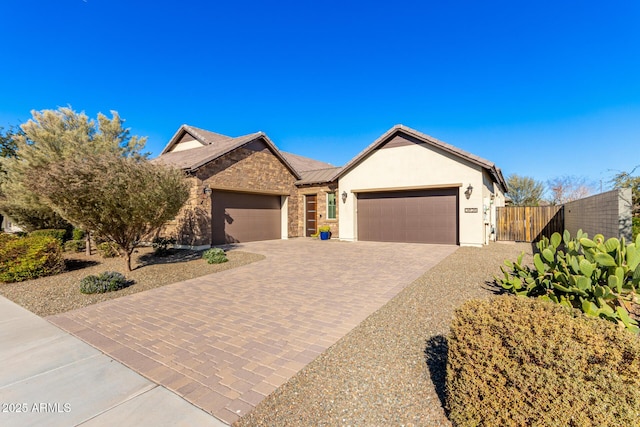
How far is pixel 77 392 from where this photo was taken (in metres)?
2.91

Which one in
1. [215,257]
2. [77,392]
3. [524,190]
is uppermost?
[524,190]

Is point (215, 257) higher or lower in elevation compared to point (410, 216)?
lower

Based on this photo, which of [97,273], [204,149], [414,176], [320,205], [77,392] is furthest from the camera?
[320,205]

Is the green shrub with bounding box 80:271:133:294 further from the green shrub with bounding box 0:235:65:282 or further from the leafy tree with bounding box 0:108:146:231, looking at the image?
the leafy tree with bounding box 0:108:146:231

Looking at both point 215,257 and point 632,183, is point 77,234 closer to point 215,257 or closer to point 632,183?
point 215,257

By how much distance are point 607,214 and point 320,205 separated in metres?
13.1

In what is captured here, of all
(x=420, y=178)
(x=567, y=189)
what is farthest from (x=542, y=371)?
(x=567, y=189)

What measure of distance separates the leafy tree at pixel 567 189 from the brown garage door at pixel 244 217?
100 ft

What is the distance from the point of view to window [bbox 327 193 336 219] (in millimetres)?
17594

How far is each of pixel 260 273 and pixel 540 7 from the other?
12.9m

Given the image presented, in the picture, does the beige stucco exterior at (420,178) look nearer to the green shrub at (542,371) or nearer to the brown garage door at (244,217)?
the brown garage door at (244,217)

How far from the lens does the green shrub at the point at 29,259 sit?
298 inches

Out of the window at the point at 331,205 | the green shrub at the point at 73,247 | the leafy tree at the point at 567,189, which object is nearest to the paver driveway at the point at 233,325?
the window at the point at 331,205

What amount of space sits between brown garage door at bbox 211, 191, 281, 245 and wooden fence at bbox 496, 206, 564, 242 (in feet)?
43.1
